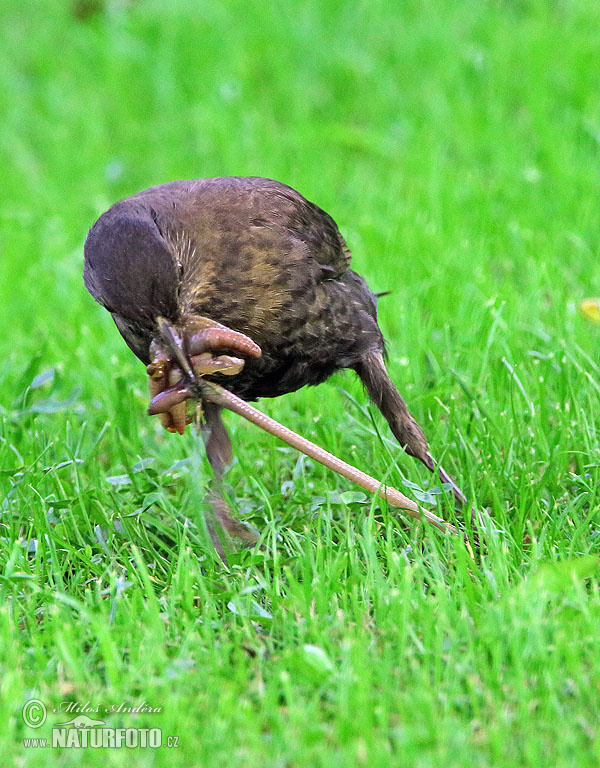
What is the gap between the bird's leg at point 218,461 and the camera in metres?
3.46

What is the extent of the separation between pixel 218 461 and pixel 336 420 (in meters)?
0.60

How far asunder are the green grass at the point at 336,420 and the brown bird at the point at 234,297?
0.74ft

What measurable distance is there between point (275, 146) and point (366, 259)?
1.83 m

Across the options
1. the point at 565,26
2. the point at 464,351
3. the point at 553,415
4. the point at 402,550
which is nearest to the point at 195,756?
the point at 402,550

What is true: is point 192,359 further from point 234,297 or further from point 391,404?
point 391,404

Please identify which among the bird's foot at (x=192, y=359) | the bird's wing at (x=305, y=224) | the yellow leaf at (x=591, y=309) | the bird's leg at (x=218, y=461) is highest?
the bird's wing at (x=305, y=224)

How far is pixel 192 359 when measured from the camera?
3.10 meters

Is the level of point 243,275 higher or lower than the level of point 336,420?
higher

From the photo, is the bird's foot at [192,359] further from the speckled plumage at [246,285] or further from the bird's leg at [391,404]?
the bird's leg at [391,404]

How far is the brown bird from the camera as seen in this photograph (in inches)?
122

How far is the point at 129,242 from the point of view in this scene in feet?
10.2

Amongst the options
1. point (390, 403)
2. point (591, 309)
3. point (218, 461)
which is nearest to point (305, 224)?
point (390, 403)

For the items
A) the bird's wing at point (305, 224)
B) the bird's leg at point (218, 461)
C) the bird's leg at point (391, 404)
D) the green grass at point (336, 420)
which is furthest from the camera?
the bird's leg at point (391, 404)

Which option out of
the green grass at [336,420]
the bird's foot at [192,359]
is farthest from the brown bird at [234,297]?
the green grass at [336,420]
